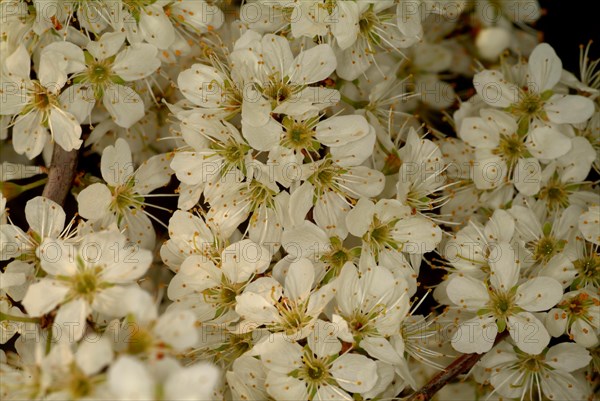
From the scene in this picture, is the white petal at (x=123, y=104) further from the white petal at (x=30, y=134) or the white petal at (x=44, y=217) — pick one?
the white petal at (x=44, y=217)

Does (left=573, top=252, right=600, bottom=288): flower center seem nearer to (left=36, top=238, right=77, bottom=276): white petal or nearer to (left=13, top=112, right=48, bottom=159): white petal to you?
(left=36, top=238, right=77, bottom=276): white petal

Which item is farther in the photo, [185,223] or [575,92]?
[575,92]

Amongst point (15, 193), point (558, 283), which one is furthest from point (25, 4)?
point (558, 283)

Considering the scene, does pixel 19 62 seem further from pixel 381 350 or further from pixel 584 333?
pixel 584 333

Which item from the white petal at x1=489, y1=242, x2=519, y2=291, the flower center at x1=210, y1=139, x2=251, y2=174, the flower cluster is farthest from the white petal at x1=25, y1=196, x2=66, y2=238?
the white petal at x1=489, y1=242, x2=519, y2=291

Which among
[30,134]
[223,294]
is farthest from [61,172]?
[223,294]

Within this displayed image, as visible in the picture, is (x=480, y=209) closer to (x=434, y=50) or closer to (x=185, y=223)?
(x=434, y=50)

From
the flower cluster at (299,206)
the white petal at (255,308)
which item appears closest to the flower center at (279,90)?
the flower cluster at (299,206)
